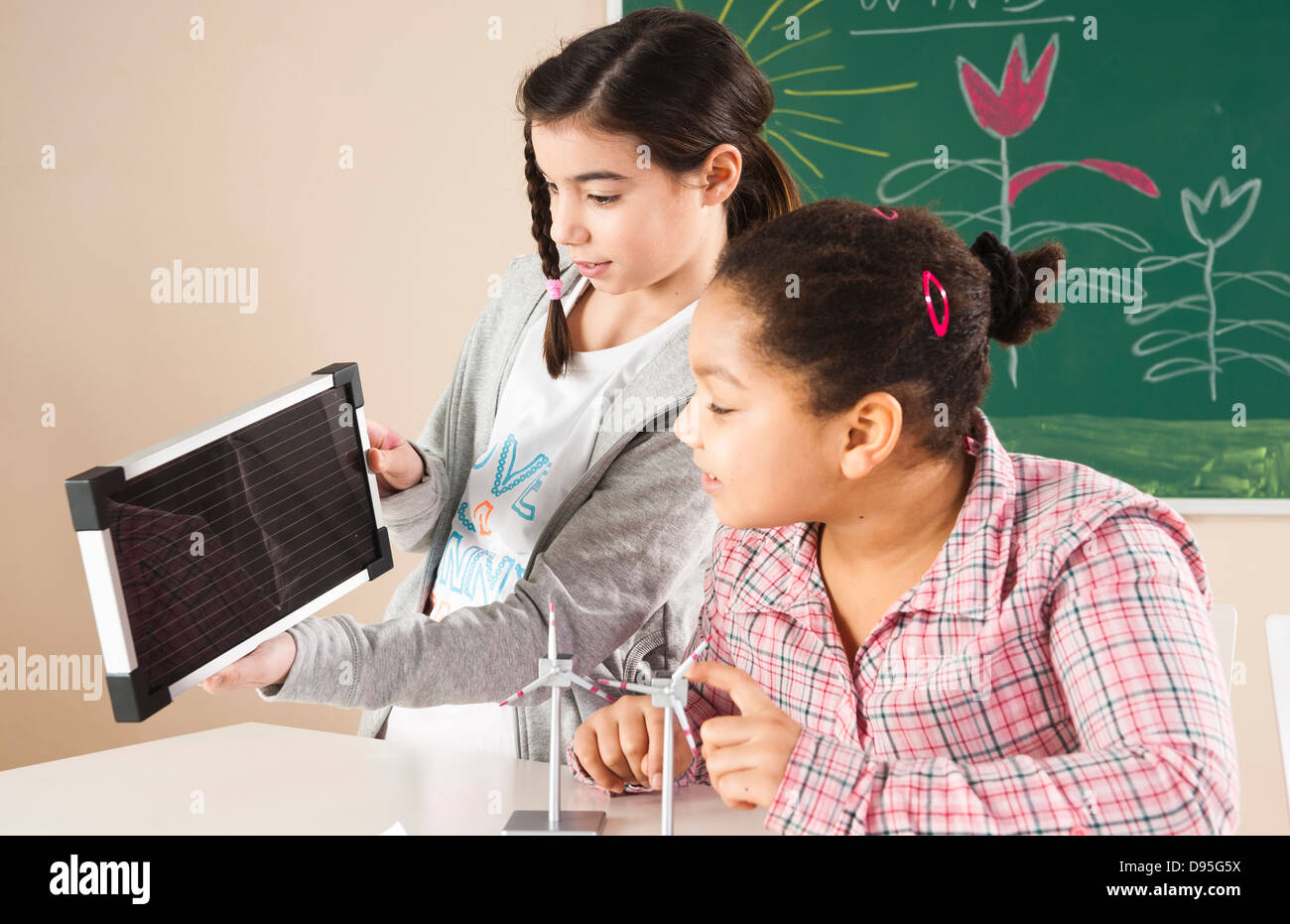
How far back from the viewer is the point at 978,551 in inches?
41.0

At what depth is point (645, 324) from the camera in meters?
1.39

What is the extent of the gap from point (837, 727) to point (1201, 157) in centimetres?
181

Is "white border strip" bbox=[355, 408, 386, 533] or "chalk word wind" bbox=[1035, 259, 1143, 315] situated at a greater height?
"chalk word wind" bbox=[1035, 259, 1143, 315]

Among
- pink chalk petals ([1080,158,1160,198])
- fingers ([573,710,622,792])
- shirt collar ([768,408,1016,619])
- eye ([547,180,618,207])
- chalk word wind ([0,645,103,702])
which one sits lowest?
chalk word wind ([0,645,103,702])

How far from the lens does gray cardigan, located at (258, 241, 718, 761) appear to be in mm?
1132

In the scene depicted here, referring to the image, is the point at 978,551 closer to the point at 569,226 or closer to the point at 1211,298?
the point at 569,226

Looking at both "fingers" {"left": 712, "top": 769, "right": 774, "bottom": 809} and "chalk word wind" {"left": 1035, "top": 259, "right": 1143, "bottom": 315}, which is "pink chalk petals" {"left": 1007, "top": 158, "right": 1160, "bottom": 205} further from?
"fingers" {"left": 712, "top": 769, "right": 774, "bottom": 809}

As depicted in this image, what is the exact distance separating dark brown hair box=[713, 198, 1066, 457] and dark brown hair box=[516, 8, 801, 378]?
209mm

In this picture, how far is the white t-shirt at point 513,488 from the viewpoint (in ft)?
4.35

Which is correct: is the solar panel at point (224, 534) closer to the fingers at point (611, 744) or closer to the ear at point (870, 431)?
the fingers at point (611, 744)
